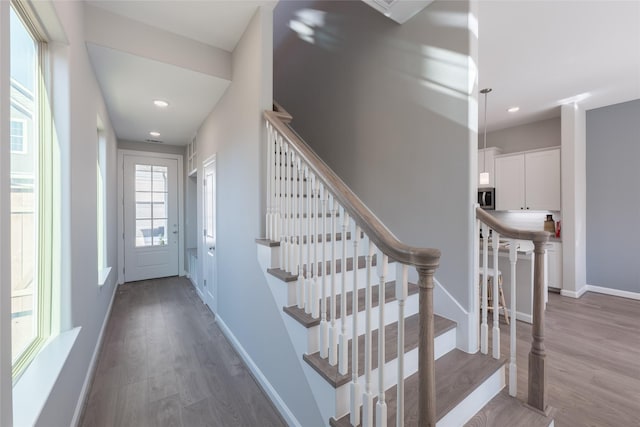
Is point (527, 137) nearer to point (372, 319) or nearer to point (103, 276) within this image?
point (372, 319)

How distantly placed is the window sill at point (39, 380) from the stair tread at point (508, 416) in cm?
203

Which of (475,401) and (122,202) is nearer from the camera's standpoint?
(475,401)

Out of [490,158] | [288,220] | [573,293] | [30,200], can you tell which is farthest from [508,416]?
[490,158]

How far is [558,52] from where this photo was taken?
2.78 metres

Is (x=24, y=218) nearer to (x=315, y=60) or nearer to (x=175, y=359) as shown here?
(x=175, y=359)

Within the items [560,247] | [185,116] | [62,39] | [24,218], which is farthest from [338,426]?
[560,247]

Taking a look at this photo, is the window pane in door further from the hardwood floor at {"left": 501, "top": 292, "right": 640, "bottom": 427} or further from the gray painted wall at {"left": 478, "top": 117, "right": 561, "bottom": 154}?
the gray painted wall at {"left": 478, "top": 117, "right": 561, "bottom": 154}

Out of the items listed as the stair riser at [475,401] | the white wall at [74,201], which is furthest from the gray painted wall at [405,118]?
the white wall at [74,201]

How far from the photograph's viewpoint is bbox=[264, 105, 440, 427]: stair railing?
0.95m

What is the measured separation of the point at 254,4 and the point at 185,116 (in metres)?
2.11

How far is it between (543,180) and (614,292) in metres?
1.93

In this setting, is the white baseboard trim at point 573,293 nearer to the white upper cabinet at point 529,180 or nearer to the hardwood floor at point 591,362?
the hardwood floor at point 591,362

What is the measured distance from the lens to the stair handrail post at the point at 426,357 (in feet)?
3.05

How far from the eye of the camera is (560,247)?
4.17 meters
